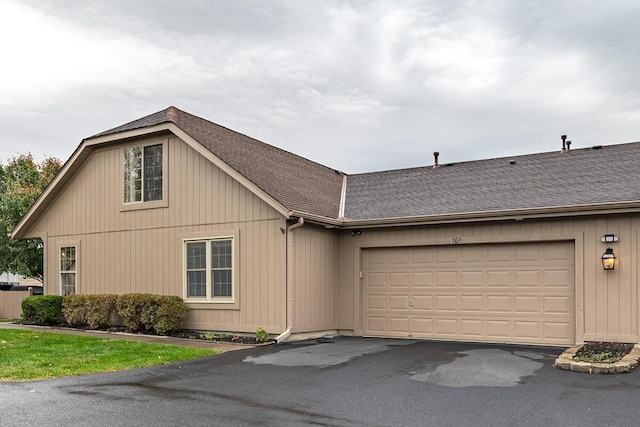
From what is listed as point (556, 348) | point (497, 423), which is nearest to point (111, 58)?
point (556, 348)

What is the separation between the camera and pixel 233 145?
50.8 ft

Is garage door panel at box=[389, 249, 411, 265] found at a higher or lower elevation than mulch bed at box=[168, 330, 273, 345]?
higher

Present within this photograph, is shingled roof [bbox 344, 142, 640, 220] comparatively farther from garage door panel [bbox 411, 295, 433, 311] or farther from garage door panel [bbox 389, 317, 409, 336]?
garage door panel [bbox 389, 317, 409, 336]

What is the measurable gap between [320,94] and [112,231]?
31.4 ft

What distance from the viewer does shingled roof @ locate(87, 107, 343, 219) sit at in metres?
13.7

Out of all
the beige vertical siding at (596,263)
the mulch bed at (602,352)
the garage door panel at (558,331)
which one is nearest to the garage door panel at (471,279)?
the beige vertical siding at (596,263)

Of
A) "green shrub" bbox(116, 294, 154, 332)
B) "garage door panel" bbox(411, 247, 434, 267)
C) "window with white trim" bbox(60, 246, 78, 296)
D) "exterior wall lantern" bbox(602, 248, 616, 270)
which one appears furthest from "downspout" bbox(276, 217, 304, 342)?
"window with white trim" bbox(60, 246, 78, 296)

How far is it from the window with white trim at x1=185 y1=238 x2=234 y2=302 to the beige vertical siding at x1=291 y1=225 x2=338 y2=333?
1.66 m

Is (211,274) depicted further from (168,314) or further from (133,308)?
(133,308)

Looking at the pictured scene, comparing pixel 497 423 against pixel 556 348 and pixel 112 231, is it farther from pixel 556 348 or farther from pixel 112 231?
pixel 112 231

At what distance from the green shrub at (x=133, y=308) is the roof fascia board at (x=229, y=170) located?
3573 millimetres

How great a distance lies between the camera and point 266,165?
15477mm

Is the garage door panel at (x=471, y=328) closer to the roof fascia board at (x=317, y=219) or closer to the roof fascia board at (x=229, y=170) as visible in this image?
the roof fascia board at (x=317, y=219)

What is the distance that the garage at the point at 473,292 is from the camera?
40.2 ft
